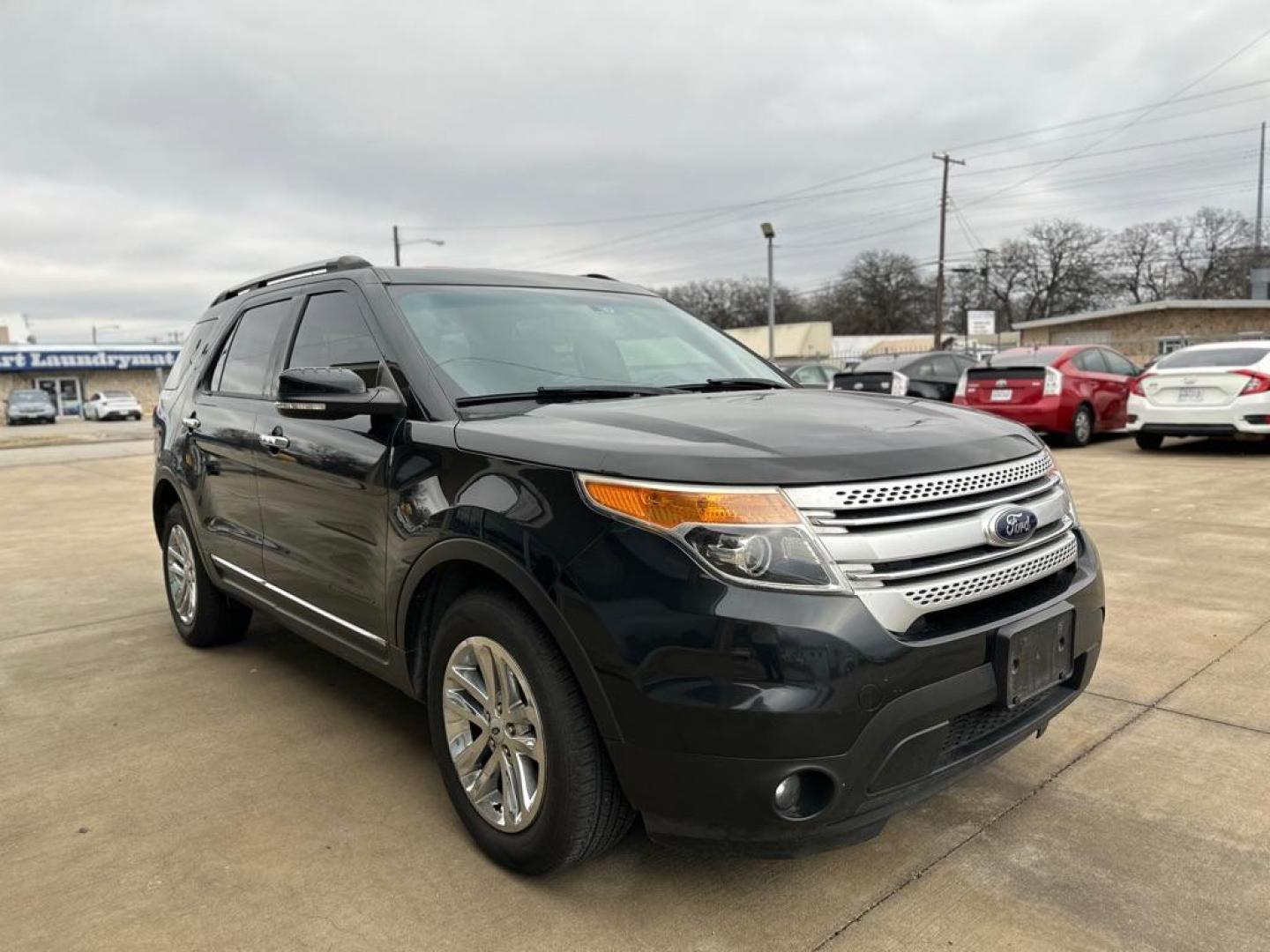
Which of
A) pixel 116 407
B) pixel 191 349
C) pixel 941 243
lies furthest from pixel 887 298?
pixel 191 349

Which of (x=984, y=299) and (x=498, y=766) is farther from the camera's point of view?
(x=984, y=299)

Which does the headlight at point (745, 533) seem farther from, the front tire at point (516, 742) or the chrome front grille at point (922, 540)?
the front tire at point (516, 742)

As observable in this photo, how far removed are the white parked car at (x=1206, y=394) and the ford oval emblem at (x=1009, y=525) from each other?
10199 millimetres

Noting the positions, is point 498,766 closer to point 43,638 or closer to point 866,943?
point 866,943

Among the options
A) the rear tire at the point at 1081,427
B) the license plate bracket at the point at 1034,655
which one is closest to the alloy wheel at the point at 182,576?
the license plate bracket at the point at 1034,655

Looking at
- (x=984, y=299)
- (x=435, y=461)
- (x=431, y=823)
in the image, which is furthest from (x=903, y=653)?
(x=984, y=299)

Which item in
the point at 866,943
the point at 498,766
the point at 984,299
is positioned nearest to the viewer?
the point at 866,943

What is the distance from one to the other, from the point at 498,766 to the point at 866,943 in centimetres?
106

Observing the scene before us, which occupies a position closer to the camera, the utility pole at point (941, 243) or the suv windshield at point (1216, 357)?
the suv windshield at point (1216, 357)

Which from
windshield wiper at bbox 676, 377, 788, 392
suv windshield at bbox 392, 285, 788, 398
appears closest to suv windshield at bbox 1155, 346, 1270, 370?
suv windshield at bbox 392, 285, 788, 398

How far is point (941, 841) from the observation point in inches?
107

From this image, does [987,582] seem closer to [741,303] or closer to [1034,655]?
[1034,655]

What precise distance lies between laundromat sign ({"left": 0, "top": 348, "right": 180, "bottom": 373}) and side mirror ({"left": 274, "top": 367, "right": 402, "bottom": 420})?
176 ft

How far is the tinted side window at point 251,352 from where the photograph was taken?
13.2 feet
